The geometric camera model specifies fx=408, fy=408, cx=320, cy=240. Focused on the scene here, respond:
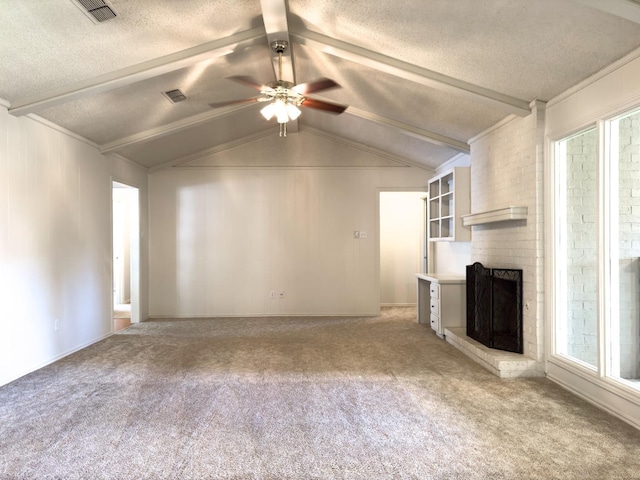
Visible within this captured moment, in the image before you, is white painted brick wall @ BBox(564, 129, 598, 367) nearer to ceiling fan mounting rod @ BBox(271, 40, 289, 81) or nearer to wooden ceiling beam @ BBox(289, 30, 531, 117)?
wooden ceiling beam @ BBox(289, 30, 531, 117)

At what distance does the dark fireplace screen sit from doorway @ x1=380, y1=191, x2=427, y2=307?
360 centimetres

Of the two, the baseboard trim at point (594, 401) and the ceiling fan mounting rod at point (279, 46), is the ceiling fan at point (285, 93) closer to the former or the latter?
the ceiling fan mounting rod at point (279, 46)

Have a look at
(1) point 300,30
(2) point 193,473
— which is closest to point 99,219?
(1) point 300,30

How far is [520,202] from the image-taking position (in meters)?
4.05

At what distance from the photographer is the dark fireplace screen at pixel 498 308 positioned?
4094 millimetres

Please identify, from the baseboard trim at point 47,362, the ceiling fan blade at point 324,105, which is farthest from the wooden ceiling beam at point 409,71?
the baseboard trim at point 47,362

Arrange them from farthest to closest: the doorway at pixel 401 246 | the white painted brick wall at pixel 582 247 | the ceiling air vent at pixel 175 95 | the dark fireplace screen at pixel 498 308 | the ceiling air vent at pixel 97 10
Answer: the doorway at pixel 401 246 < the ceiling air vent at pixel 175 95 < the dark fireplace screen at pixel 498 308 < the white painted brick wall at pixel 582 247 < the ceiling air vent at pixel 97 10

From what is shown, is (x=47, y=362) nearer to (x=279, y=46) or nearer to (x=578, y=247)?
(x=279, y=46)

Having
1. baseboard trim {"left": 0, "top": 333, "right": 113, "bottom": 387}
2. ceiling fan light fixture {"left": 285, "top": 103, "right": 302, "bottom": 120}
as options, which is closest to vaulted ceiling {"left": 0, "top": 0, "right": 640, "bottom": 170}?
ceiling fan light fixture {"left": 285, "top": 103, "right": 302, "bottom": 120}

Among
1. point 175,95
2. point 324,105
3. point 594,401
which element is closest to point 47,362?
point 175,95

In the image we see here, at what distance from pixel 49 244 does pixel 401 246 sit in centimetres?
599

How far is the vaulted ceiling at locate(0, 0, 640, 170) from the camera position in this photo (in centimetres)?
281

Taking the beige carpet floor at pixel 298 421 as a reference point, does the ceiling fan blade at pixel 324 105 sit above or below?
above

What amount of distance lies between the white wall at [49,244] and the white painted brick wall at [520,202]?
486 centimetres
